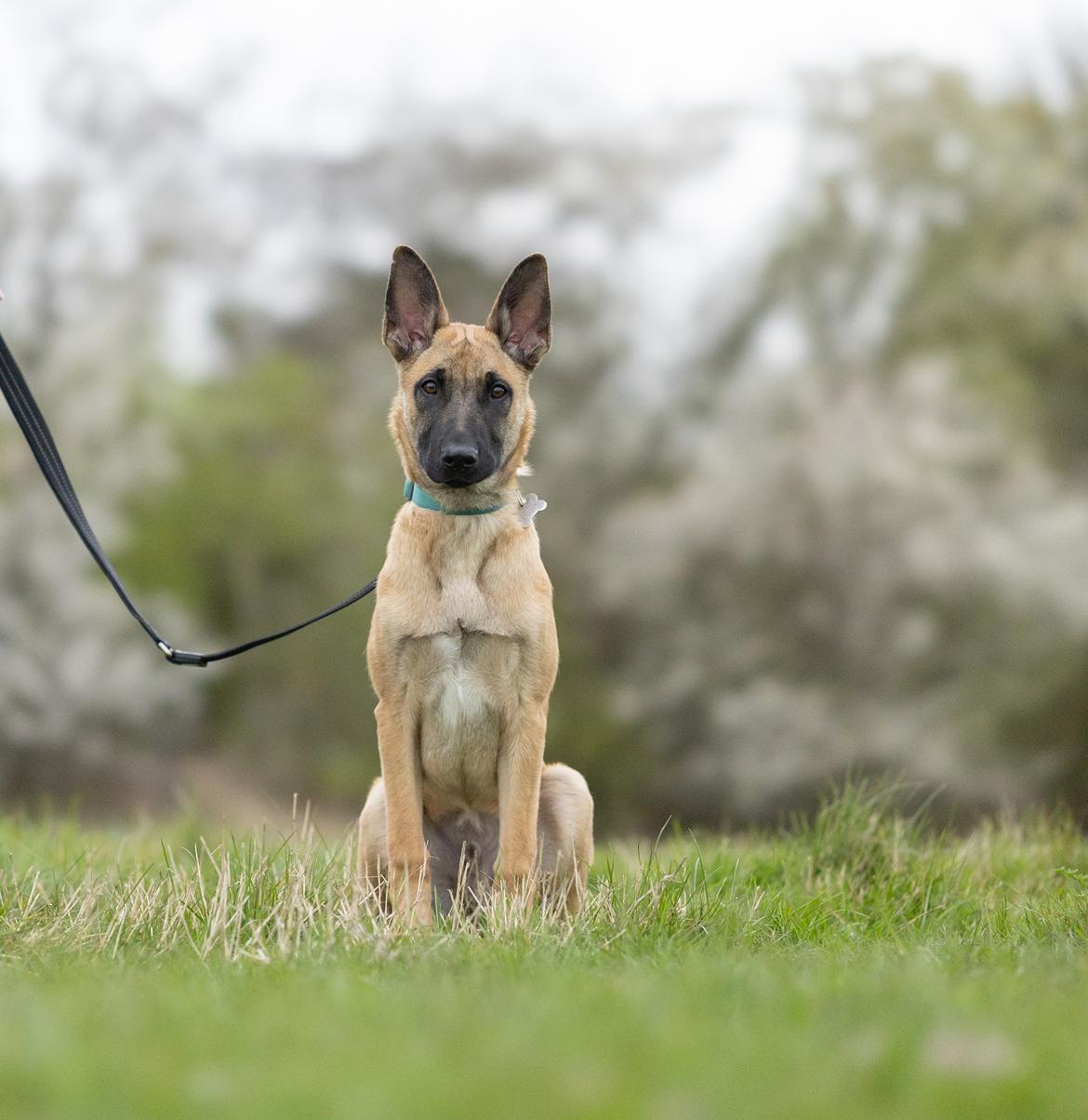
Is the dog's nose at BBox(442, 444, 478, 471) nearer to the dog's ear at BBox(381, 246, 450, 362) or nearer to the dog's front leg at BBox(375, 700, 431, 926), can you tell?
the dog's ear at BBox(381, 246, 450, 362)

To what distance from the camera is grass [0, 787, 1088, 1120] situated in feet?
7.50

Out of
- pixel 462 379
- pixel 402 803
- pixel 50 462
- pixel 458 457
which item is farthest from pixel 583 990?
pixel 50 462

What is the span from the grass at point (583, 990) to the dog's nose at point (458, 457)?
1470 mm

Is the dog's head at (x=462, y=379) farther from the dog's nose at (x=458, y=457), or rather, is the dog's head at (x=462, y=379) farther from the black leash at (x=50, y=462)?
the black leash at (x=50, y=462)

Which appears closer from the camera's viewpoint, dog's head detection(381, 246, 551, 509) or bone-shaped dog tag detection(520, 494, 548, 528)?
dog's head detection(381, 246, 551, 509)

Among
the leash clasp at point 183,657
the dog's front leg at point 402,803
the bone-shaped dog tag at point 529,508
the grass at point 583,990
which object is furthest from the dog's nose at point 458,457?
the grass at point 583,990

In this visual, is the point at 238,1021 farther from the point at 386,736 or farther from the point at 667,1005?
the point at 386,736

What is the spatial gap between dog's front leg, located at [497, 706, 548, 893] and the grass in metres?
0.29

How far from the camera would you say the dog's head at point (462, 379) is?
4789 mm

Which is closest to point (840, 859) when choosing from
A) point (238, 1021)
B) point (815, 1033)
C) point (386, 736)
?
point (386, 736)

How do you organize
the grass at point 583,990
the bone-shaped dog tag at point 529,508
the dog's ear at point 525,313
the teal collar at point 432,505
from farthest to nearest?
the dog's ear at point 525,313, the bone-shaped dog tag at point 529,508, the teal collar at point 432,505, the grass at point 583,990

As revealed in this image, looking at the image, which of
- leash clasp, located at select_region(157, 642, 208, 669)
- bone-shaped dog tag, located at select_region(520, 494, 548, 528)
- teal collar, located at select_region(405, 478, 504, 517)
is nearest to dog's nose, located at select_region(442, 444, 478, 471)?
teal collar, located at select_region(405, 478, 504, 517)

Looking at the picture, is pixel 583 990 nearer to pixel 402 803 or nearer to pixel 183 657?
pixel 402 803

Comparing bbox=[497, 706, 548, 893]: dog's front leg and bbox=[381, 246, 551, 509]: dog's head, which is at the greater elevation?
bbox=[381, 246, 551, 509]: dog's head
